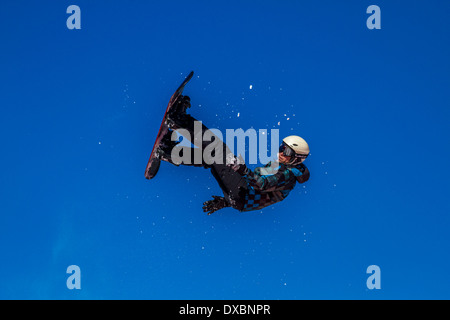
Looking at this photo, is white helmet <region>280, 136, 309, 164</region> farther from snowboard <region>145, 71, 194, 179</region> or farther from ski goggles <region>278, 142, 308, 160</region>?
snowboard <region>145, 71, 194, 179</region>

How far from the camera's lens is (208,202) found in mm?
4281

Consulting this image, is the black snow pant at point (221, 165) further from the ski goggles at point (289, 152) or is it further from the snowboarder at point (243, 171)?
the ski goggles at point (289, 152)

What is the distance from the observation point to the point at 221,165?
3.91 meters

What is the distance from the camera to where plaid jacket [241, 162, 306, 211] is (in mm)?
4031

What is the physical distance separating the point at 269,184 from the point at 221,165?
408 mm

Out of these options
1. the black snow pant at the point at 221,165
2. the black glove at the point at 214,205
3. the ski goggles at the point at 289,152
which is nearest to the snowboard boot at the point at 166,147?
the black snow pant at the point at 221,165

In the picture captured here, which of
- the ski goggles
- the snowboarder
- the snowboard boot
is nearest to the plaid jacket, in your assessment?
the snowboarder

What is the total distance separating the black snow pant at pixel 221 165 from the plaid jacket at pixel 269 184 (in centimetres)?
6

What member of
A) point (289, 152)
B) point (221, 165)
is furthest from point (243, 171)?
point (289, 152)

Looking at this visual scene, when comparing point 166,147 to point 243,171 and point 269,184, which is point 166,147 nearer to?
point 243,171
